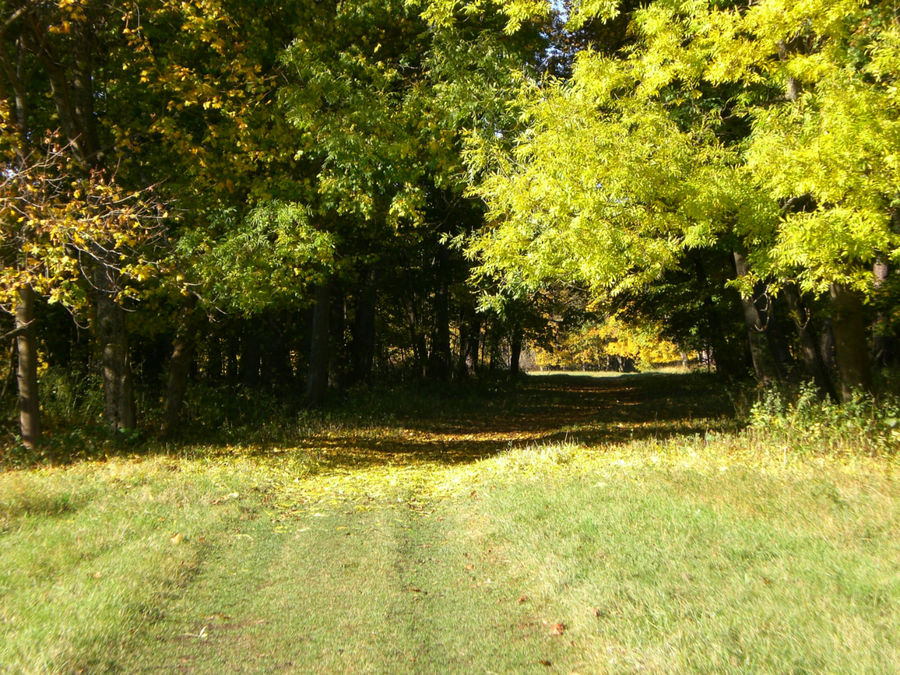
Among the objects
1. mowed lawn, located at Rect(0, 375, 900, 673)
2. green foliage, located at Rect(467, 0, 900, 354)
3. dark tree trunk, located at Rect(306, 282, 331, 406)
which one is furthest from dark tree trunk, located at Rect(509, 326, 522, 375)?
mowed lawn, located at Rect(0, 375, 900, 673)

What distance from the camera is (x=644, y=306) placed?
24969mm

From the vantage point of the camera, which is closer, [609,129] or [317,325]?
[609,129]

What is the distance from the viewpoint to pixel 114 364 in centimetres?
1309

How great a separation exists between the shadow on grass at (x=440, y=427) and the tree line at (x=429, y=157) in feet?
5.05

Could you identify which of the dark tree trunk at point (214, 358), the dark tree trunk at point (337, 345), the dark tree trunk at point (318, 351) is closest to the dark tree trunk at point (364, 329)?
the dark tree trunk at point (337, 345)

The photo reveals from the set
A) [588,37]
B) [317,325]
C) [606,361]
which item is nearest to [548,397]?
[317,325]

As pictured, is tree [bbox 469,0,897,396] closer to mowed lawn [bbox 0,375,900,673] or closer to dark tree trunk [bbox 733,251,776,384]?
mowed lawn [bbox 0,375,900,673]

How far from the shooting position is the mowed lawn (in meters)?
3.97

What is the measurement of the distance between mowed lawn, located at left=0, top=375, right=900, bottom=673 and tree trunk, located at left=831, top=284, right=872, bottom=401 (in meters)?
2.45

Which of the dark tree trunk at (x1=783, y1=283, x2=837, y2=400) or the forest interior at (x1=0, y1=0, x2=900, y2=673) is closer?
the forest interior at (x1=0, y1=0, x2=900, y2=673)

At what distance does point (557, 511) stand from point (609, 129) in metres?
4.92

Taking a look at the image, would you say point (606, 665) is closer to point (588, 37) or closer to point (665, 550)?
point (665, 550)

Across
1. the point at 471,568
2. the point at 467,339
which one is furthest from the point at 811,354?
the point at 467,339

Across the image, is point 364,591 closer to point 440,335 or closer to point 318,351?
point 318,351
